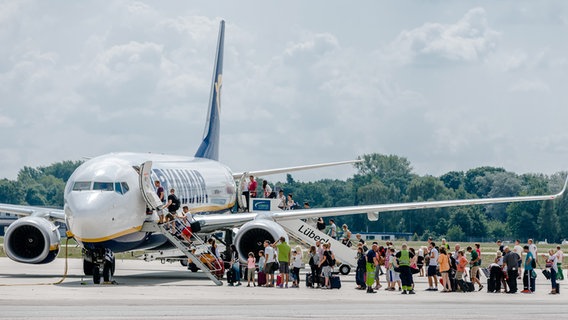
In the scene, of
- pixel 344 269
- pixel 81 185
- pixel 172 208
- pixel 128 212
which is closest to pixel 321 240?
pixel 344 269

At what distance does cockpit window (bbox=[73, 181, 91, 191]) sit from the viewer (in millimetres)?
34562

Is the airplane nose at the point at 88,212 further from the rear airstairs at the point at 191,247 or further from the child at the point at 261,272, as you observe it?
the child at the point at 261,272

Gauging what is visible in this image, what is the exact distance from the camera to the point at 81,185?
34688 millimetres

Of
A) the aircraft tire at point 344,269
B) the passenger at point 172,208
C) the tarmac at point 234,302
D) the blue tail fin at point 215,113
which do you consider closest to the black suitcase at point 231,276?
the tarmac at point 234,302

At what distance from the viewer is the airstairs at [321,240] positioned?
44094 mm

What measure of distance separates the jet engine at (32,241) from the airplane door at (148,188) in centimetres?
506

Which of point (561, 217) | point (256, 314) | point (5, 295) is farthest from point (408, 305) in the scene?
point (561, 217)

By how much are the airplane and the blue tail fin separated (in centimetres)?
391

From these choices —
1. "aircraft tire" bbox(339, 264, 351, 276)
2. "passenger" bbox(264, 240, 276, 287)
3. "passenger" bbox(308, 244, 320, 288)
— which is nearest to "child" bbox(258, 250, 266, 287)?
"passenger" bbox(264, 240, 276, 287)

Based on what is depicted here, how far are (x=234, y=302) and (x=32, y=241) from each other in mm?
13194

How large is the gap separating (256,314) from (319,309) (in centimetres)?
223

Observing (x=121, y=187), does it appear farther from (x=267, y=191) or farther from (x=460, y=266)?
(x=267, y=191)

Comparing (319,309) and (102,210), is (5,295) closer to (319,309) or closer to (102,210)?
(102,210)

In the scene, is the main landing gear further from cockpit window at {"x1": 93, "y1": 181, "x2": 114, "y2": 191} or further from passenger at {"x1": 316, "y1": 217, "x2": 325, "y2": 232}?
passenger at {"x1": 316, "y1": 217, "x2": 325, "y2": 232}
